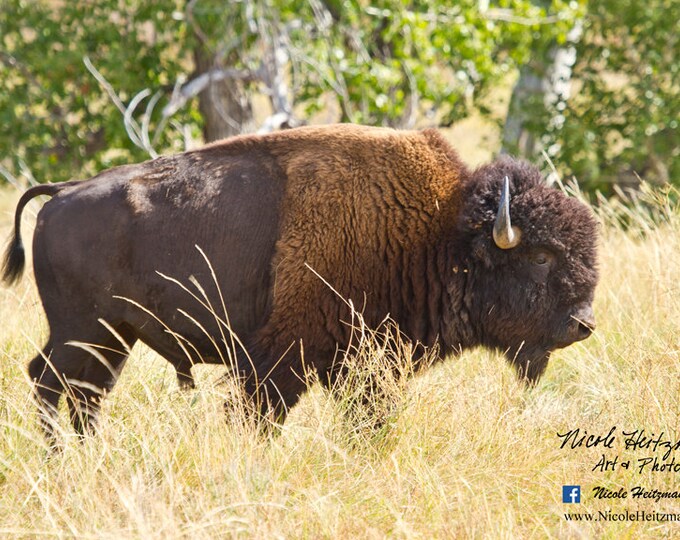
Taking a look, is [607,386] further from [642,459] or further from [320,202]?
[320,202]

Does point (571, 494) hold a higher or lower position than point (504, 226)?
lower

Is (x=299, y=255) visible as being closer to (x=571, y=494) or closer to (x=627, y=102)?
(x=571, y=494)

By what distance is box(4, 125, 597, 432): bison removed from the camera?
14.0 ft

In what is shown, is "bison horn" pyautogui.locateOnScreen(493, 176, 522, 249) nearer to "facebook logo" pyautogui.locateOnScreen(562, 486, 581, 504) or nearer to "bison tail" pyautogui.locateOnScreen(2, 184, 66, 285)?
"facebook logo" pyautogui.locateOnScreen(562, 486, 581, 504)

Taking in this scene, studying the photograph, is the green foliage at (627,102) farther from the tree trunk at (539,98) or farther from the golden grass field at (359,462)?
the golden grass field at (359,462)

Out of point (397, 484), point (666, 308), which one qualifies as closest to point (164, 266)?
point (397, 484)

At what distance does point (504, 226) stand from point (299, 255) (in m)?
1.00

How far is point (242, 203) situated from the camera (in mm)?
4363

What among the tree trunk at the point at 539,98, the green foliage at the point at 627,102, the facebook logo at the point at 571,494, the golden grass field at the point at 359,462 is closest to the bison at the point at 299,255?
the golden grass field at the point at 359,462

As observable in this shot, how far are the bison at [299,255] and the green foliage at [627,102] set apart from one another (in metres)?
4.84

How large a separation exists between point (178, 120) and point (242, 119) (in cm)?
70
